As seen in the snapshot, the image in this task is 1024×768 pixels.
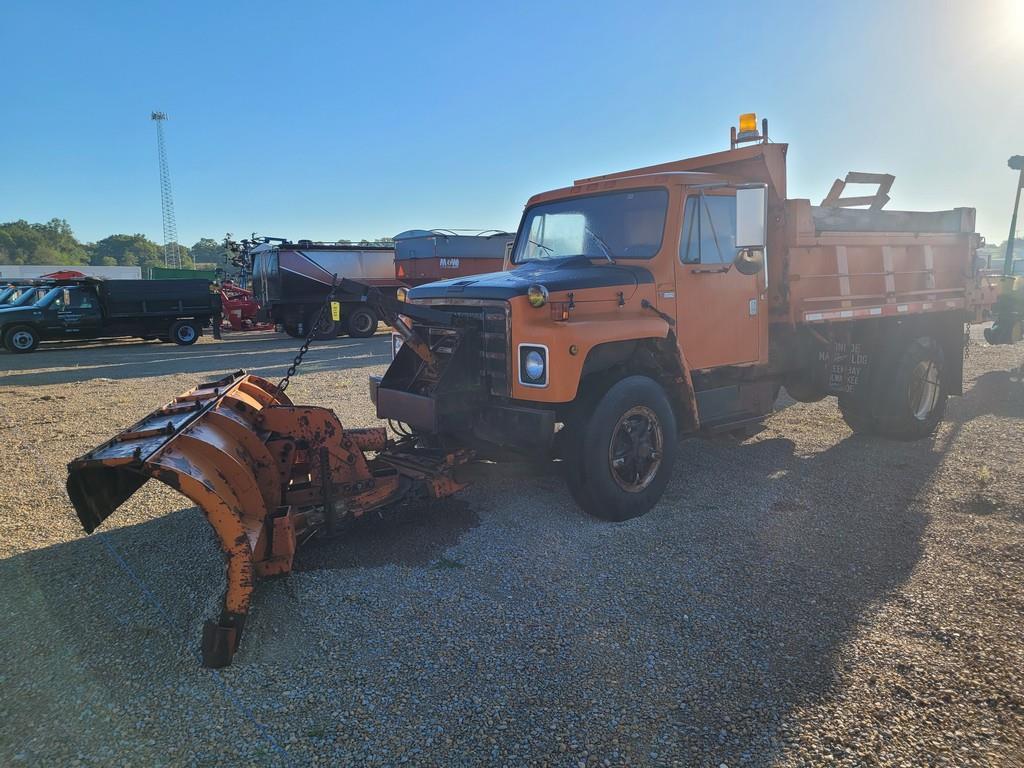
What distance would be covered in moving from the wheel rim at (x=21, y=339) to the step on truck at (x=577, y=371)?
17309 millimetres

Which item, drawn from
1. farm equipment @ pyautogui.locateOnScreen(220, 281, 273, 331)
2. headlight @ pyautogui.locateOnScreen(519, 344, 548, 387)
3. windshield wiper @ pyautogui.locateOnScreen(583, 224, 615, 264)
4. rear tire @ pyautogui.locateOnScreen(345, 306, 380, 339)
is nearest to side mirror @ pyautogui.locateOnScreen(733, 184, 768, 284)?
windshield wiper @ pyautogui.locateOnScreen(583, 224, 615, 264)

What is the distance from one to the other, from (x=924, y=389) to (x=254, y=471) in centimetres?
741

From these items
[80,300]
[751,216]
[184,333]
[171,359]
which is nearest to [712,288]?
[751,216]

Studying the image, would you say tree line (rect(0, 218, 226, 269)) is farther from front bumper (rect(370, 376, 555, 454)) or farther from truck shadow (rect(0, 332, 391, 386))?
front bumper (rect(370, 376, 555, 454))

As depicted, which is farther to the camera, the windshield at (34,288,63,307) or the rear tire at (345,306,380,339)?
the rear tire at (345,306,380,339)

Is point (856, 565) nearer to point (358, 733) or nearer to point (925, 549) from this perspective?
point (925, 549)

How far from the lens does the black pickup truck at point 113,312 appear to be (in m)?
18.3

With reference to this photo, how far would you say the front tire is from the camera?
473cm

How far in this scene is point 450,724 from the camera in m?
2.75

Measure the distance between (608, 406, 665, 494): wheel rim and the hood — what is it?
0.99 m

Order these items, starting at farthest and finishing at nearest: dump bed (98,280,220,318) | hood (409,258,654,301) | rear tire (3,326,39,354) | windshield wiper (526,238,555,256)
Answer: dump bed (98,280,220,318)
rear tire (3,326,39,354)
windshield wiper (526,238,555,256)
hood (409,258,654,301)

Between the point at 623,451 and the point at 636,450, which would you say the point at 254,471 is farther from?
the point at 636,450

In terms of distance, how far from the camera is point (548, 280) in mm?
4770

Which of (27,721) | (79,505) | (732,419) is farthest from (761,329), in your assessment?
(27,721)
